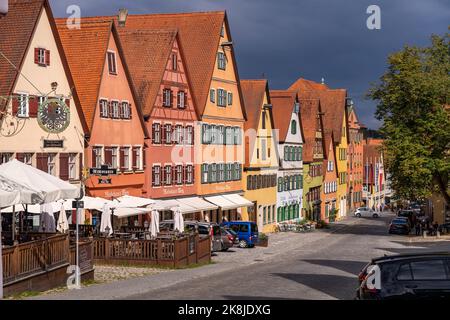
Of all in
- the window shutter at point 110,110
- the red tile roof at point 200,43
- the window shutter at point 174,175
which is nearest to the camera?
the window shutter at point 110,110

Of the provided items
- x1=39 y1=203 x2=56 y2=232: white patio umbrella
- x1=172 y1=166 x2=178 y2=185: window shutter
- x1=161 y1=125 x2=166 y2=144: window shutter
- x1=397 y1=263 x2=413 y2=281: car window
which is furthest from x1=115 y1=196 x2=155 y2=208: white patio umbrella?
x1=397 y1=263 x2=413 y2=281: car window

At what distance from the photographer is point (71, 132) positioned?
44125 millimetres

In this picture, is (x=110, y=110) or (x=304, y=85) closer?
(x=110, y=110)

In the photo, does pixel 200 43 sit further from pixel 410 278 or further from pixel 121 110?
pixel 410 278

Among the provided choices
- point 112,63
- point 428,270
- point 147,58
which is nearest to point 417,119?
point 147,58

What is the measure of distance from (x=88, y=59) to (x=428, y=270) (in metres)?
34.1

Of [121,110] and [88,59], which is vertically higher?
[88,59]

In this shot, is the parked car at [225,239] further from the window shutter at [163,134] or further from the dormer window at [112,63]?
the dormer window at [112,63]

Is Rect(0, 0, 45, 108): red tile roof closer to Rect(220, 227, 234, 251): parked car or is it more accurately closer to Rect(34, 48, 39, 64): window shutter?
Rect(34, 48, 39, 64): window shutter

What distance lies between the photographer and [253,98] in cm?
7238

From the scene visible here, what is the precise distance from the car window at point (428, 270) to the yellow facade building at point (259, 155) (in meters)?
54.9

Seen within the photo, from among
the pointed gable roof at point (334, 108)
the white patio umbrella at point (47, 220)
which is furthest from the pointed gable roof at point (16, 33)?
the pointed gable roof at point (334, 108)

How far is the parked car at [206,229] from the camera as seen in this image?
149 feet
